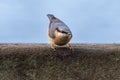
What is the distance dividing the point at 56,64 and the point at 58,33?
87cm

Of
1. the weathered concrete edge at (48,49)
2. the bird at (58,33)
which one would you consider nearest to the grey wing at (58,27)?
the bird at (58,33)

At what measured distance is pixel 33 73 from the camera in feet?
40.9

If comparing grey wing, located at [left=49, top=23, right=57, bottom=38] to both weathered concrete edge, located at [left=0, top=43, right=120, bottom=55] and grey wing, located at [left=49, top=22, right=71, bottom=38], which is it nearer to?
grey wing, located at [left=49, top=22, right=71, bottom=38]

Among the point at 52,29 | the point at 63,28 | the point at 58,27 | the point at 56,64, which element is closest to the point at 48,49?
the point at 56,64

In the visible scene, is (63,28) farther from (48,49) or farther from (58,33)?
(48,49)

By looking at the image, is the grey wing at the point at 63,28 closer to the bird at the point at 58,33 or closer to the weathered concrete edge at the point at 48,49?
the bird at the point at 58,33

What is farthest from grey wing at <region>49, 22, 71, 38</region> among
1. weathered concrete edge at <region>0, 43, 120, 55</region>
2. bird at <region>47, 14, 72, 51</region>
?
weathered concrete edge at <region>0, 43, 120, 55</region>

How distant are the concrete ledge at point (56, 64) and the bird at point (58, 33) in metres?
0.23

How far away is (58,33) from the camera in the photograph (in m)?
11.9

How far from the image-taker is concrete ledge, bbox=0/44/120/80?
40.9 feet

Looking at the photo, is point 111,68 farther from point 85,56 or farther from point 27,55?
point 27,55

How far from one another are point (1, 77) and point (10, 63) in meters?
0.34

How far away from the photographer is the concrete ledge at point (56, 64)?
1245 centimetres

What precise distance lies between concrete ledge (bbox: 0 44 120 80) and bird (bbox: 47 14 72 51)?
23 cm
